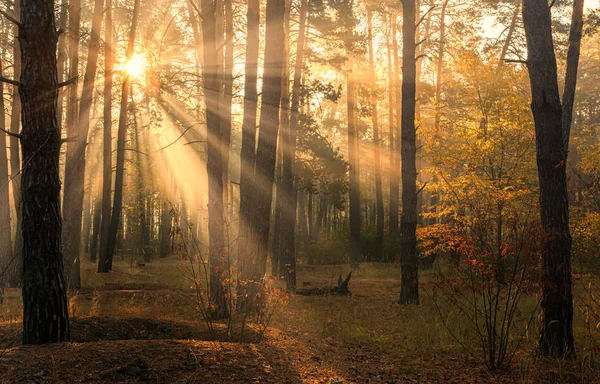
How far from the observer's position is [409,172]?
10.9 meters

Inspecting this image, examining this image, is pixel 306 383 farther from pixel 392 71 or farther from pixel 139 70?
Answer: pixel 392 71

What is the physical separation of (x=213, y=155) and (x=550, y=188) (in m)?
5.84

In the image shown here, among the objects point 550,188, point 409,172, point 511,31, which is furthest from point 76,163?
point 511,31

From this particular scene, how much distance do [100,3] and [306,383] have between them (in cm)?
1133

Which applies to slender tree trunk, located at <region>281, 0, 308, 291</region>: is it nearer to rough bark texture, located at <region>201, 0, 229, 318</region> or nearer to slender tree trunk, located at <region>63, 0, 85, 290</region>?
rough bark texture, located at <region>201, 0, 229, 318</region>

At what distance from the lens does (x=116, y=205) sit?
59.1ft

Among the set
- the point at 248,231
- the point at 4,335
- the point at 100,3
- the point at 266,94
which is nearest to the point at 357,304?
the point at 248,231

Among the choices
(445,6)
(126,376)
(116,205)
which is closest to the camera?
(126,376)

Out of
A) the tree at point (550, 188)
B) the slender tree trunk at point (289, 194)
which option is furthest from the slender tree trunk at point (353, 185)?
the tree at point (550, 188)

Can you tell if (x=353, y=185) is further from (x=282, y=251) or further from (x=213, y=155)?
(x=213, y=155)

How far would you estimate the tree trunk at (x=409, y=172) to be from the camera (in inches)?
422

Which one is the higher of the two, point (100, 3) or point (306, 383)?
point (100, 3)

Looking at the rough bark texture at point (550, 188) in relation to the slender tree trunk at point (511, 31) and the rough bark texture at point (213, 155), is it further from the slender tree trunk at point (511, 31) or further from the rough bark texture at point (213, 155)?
the slender tree trunk at point (511, 31)

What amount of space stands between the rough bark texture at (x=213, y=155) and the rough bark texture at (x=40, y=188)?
353 centimetres
